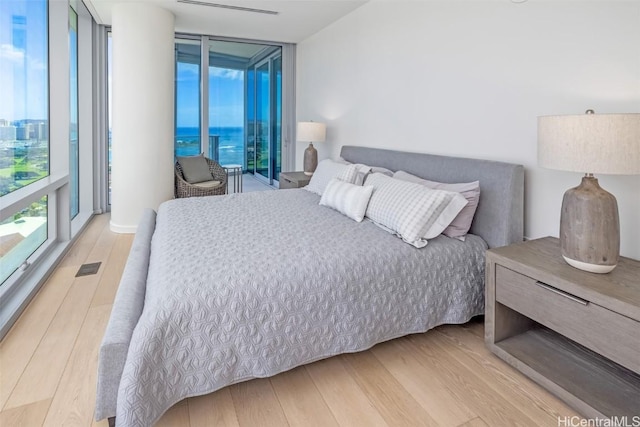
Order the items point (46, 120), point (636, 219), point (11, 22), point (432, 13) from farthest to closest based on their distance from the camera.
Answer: point (46, 120)
point (432, 13)
point (11, 22)
point (636, 219)

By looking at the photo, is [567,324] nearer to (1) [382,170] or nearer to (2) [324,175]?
(1) [382,170]

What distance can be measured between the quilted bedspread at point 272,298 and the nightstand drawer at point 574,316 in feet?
1.07

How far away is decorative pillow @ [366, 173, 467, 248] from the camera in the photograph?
212cm

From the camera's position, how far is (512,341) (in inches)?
77.4

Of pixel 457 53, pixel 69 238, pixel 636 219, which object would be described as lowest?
pixel 69 238

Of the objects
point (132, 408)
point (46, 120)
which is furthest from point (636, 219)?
point (46, 120)

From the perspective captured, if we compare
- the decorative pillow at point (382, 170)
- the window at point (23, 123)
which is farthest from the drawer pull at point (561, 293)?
the window at point (23, 123)

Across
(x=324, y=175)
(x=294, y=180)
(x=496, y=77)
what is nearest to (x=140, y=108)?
(x=294, y=180)

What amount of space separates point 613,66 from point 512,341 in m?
1.44

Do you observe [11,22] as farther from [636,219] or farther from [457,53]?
[636,219]

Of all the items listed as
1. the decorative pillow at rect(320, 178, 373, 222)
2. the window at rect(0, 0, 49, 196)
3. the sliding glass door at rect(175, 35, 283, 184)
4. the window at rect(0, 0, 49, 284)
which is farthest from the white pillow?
the sliding glass door at rect(175, 35, 283, 184)

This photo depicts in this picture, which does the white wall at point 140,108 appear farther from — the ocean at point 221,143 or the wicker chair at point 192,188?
the ocean at point 221,143

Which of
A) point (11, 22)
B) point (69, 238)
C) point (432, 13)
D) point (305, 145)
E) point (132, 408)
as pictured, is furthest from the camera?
point (305, 145)

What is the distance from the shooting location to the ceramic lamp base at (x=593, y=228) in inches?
61.8
